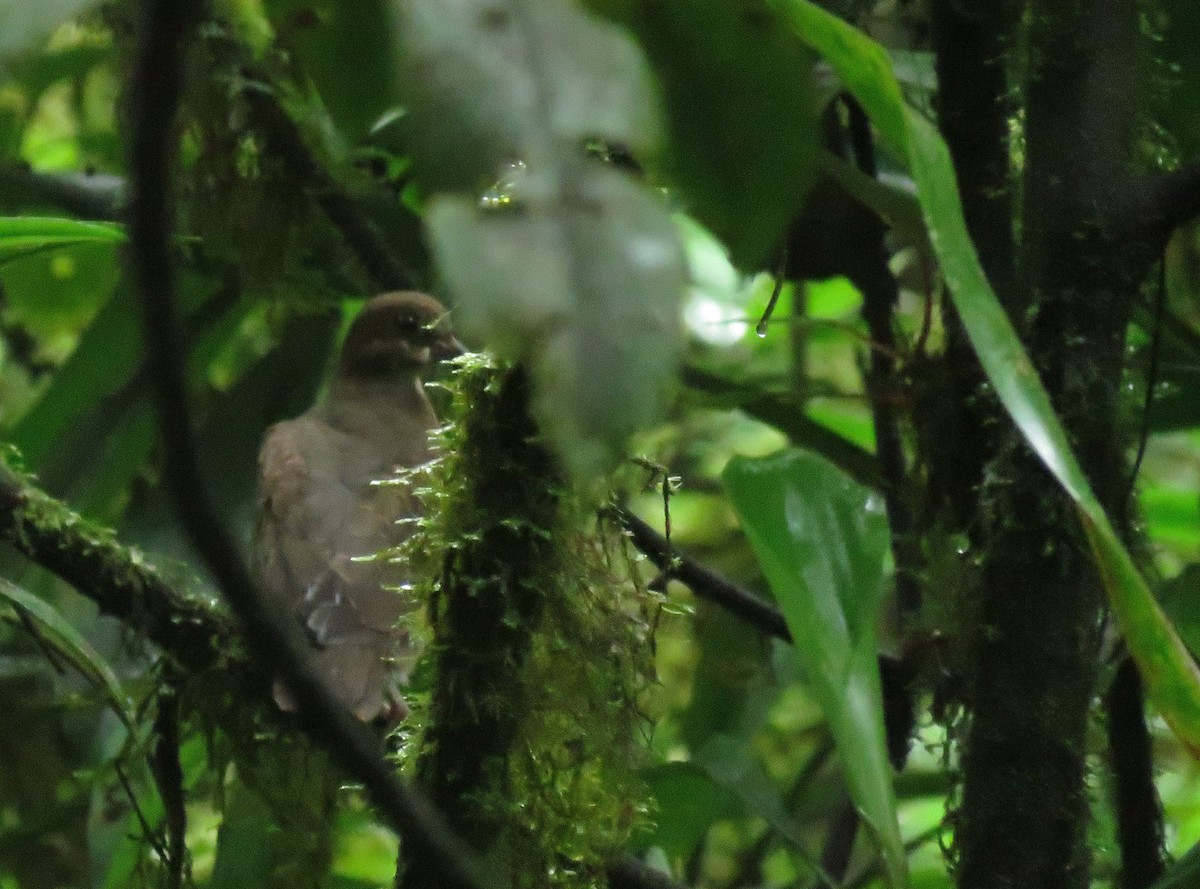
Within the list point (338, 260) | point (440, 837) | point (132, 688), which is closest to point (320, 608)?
point (132, 688)

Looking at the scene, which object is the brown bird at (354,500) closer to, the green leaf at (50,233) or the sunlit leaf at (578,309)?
the green leaf at (50,233)

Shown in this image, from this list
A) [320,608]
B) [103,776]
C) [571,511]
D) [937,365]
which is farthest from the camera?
[320,608]

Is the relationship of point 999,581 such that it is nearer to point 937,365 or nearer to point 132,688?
point 937,365

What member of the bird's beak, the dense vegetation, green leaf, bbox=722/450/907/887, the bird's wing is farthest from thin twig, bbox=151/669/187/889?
the bird's beak

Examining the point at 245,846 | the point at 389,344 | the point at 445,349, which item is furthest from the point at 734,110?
the point at 389,344

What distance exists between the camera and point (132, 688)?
6.47 feet

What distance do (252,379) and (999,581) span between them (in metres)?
1.75

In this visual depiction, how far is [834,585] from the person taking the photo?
1265mm

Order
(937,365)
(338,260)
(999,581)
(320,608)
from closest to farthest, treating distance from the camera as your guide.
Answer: (999,581) → (937,365) → (320,608) → (338,260)

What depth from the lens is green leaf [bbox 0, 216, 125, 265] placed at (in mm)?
1335

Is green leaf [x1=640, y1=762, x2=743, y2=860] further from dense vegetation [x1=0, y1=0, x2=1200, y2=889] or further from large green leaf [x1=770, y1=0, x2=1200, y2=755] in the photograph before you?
large green leaf [x1=770, y1=0, x2=1200, y2=755]

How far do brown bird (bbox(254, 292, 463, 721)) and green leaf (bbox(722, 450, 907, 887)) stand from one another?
77 centimetres

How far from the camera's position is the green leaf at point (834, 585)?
1.21 metres

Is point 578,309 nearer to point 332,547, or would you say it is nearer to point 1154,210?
point 1154,210
